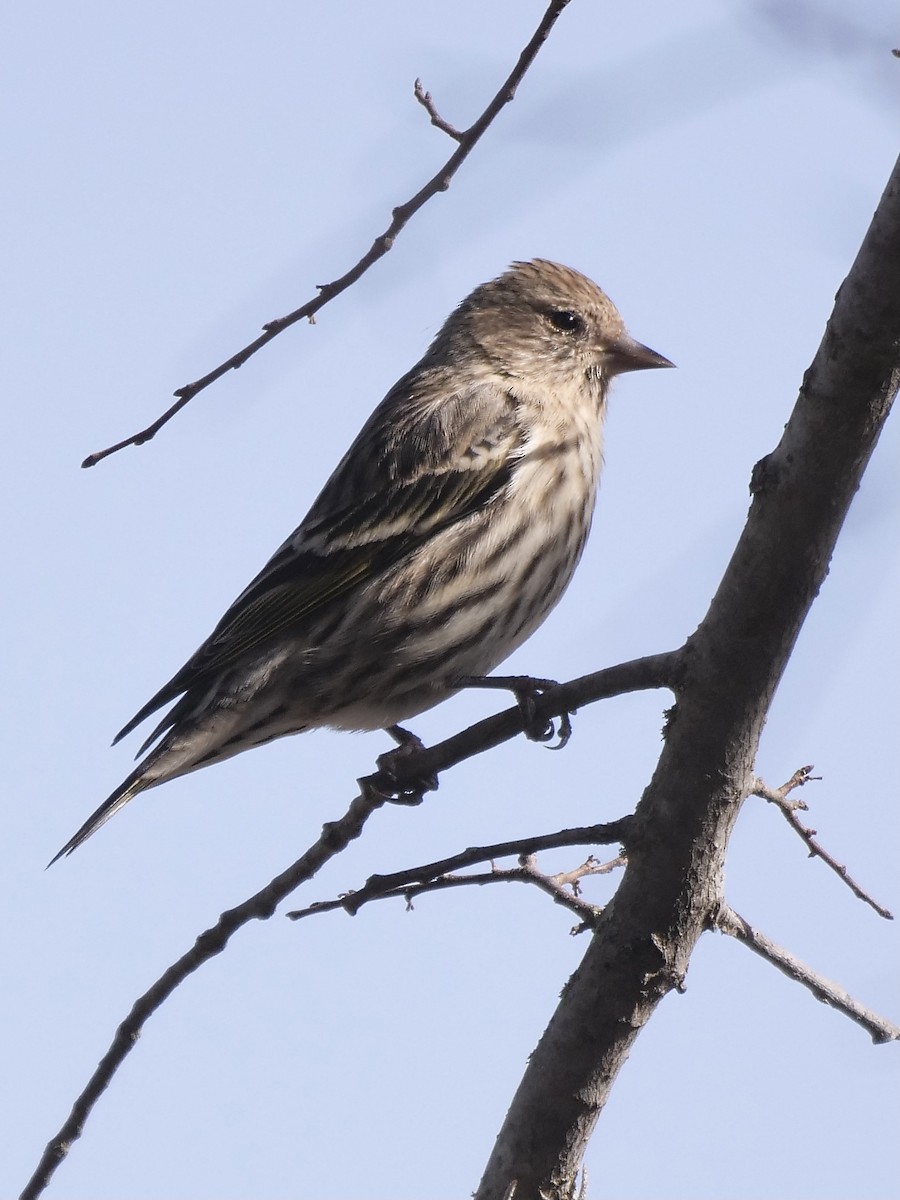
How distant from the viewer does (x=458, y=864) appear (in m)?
3.66

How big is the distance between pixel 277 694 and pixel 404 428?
4.82ft

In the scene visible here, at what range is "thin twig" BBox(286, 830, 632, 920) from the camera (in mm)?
3463

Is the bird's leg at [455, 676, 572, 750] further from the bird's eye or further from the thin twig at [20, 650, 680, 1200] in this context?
the bird's eye

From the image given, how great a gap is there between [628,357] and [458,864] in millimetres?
3996

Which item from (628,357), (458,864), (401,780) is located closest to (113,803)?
(401,780)

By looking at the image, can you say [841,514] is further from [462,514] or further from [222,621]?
[222,621]

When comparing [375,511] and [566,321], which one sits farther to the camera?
[566,321]

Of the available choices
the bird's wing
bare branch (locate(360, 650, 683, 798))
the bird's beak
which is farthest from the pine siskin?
bare branch (locate(360, 650, 683, 798))

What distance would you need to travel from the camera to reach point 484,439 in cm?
649

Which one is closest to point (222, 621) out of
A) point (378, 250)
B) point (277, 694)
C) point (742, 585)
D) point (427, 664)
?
point (277, 694)

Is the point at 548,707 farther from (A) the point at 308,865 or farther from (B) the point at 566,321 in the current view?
(B) the point at 566,321

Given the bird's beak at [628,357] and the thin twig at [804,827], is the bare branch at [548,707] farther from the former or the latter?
the bird's beak at [628,357]

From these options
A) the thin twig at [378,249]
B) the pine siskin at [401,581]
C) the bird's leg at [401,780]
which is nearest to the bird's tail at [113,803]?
the pine siskin at [401,581]

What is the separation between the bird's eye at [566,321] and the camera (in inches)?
286
